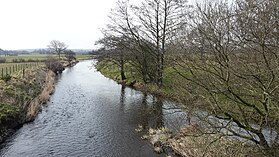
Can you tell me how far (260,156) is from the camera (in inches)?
416

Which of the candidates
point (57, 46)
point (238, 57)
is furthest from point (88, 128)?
point (57, 46)

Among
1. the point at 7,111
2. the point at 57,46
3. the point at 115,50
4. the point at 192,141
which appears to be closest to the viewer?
the point at 192,141

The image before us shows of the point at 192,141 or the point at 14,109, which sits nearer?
the point at 192,141

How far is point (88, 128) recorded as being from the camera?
738 inches

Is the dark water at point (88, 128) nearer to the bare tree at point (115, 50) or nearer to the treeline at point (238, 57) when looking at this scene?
the treeline at point (238, 57)

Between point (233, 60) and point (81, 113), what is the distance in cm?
1633

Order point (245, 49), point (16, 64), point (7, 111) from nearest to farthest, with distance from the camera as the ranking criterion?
1. point (245, 49)
2. point (7, 111)
3. point (16, 64)

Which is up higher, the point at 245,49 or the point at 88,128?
the point at 245,49

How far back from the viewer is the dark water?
14.7 m

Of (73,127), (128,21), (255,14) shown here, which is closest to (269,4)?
(255,14)

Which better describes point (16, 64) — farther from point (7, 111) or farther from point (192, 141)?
point (192, 141)

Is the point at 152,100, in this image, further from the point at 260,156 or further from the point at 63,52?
the point at 63,52

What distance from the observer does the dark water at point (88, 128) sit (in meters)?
14.7

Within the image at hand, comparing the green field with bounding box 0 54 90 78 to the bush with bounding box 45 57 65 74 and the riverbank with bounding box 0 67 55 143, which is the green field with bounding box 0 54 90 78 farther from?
the riverbank with bounding box 0 67 55 143
